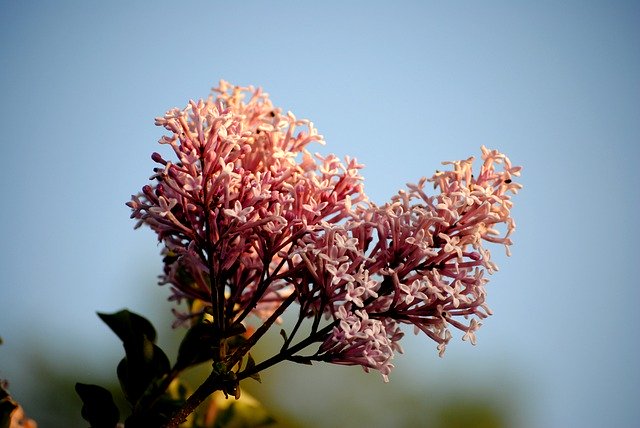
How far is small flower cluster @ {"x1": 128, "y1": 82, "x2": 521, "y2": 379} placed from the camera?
1859mm

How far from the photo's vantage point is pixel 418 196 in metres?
1.95

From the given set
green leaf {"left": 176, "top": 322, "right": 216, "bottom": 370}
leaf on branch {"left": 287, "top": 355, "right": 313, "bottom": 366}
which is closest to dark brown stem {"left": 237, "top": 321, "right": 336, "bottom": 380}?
leaf on branch {"left": 287, "top": 355, "right": 313, "bottom": 366}

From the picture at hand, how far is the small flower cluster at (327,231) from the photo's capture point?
186 centimetres

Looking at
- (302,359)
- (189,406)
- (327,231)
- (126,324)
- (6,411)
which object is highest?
(327,231)

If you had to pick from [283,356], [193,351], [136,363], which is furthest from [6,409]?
[283,356]

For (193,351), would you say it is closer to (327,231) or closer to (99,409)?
(99,409)

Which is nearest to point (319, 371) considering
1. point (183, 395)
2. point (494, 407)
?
point (494, 407)

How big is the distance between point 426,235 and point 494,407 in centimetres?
1640

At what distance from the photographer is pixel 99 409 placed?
2139 mm

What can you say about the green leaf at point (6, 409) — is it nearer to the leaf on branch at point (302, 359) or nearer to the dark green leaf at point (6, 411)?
the dark green leaf at point (6, 411)

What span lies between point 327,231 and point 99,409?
88 centimetres

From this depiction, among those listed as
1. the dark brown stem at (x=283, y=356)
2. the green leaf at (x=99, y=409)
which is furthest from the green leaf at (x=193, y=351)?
the dark brown stem at (x=283, y=356)

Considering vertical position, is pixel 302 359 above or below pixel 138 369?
above

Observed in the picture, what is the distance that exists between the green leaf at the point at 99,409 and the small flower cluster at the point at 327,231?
0.43 metres
